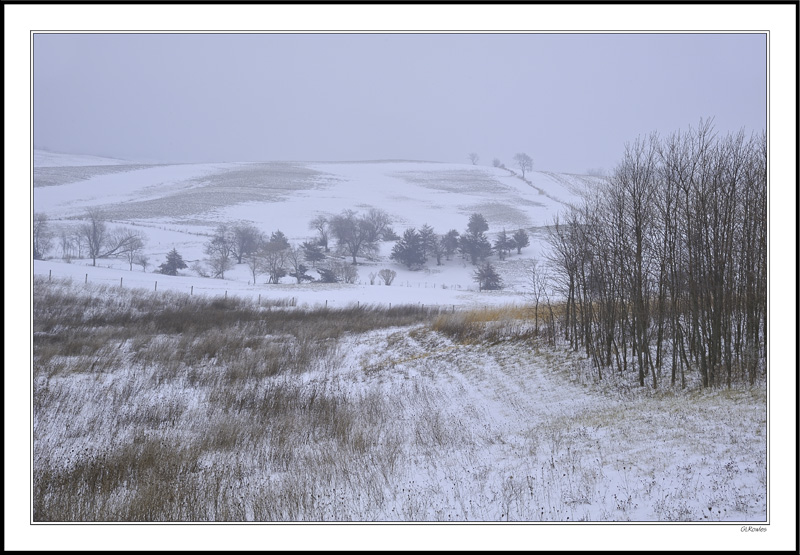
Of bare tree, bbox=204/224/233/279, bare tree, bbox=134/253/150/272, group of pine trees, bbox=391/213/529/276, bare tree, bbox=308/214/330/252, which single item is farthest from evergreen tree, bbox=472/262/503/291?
bare tree, bbox=134/253/150/272

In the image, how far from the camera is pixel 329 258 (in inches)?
2525

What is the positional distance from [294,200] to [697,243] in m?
95.2

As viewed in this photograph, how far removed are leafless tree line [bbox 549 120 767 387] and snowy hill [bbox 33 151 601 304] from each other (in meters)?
26.6

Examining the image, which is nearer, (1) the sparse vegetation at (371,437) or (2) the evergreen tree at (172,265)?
(1) the sparse vegetation at (371,437)

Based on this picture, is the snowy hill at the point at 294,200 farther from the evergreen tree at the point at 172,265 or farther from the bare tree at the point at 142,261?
the evergreen tree at the point at 172,265

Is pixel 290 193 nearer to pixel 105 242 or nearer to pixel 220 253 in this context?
pixel 220 253

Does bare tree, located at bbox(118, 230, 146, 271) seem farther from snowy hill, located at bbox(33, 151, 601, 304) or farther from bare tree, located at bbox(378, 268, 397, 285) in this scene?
bare tree, located at bbox(378, 268, 397, 285)

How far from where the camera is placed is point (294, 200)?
99.9 meters

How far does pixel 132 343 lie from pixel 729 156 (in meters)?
22.7

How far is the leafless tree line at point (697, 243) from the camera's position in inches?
423

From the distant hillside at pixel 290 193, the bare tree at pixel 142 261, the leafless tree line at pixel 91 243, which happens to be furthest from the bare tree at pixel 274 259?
the leafless tree line at pixel 91 243

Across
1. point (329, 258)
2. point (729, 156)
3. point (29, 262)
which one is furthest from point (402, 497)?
point (329, 258)

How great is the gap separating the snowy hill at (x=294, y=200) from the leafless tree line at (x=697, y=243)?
2657cm

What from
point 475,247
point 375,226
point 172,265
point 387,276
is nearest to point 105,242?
point 172,265
